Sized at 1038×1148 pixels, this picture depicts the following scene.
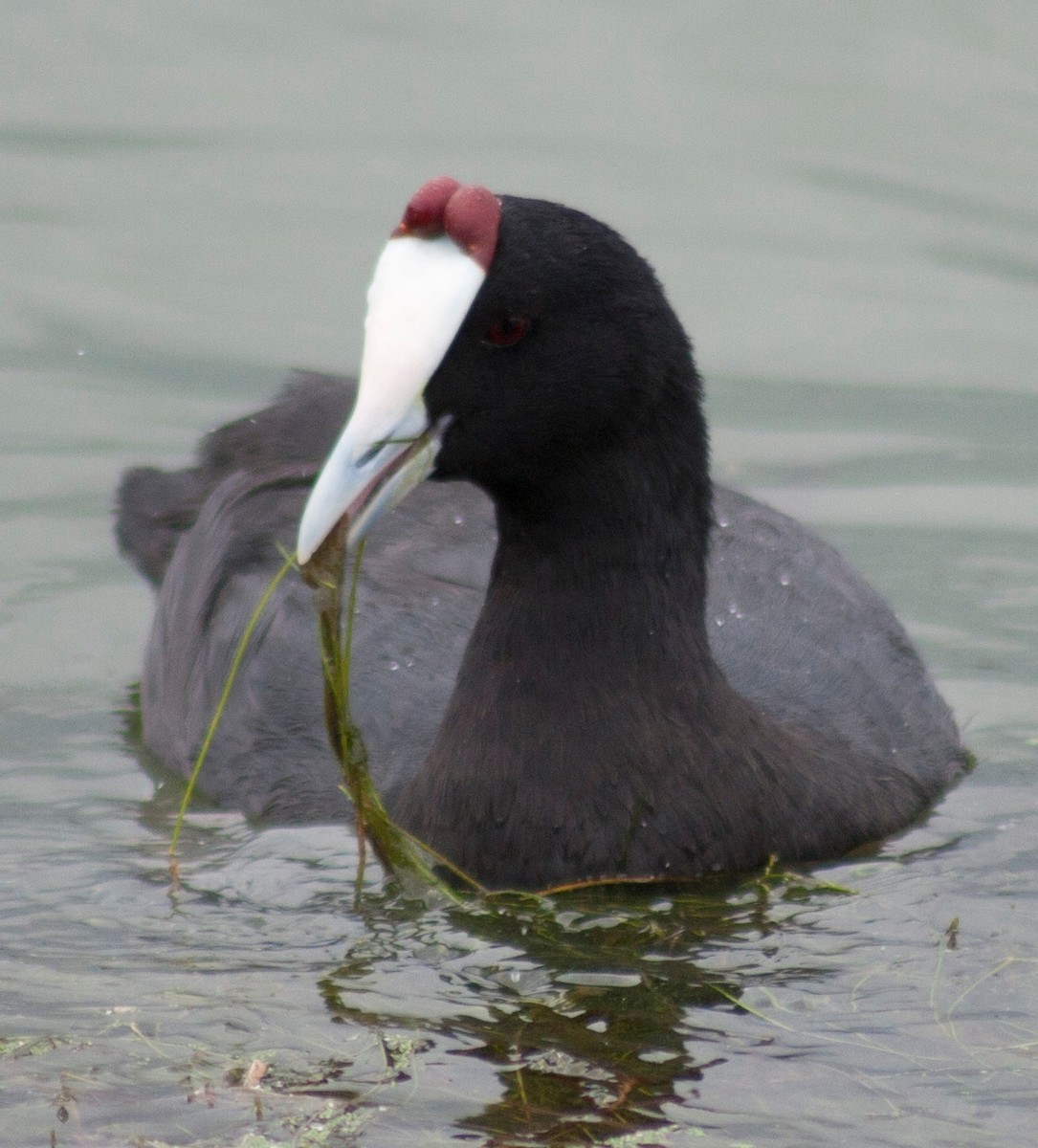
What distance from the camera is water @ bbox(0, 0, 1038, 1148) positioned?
3672mm

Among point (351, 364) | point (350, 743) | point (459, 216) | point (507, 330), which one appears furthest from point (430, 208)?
point (351, 364)

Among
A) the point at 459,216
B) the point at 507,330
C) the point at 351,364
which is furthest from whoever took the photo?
the point at 351,364

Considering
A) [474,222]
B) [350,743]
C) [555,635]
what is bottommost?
[350,743]

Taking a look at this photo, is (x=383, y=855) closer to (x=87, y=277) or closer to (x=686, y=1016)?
(x=686, y=1016)

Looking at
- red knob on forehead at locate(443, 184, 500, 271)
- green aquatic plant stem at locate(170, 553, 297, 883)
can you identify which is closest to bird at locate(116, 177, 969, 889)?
red knob on forehead at locate(443, 184, 500, 271)

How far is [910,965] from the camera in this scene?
415 centimetres

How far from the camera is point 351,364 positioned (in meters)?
7.57

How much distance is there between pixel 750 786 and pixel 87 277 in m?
4.29

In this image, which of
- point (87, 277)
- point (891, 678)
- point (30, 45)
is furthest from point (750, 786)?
point (30, 45)

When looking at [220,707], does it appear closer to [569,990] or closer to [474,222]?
[569,990]

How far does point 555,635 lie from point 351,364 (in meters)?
3.38

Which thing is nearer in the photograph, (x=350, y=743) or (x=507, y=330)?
(x=507, y=330)

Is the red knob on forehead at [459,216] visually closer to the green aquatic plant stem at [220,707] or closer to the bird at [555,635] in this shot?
the bird at [555,635]

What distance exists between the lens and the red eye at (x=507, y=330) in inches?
159
